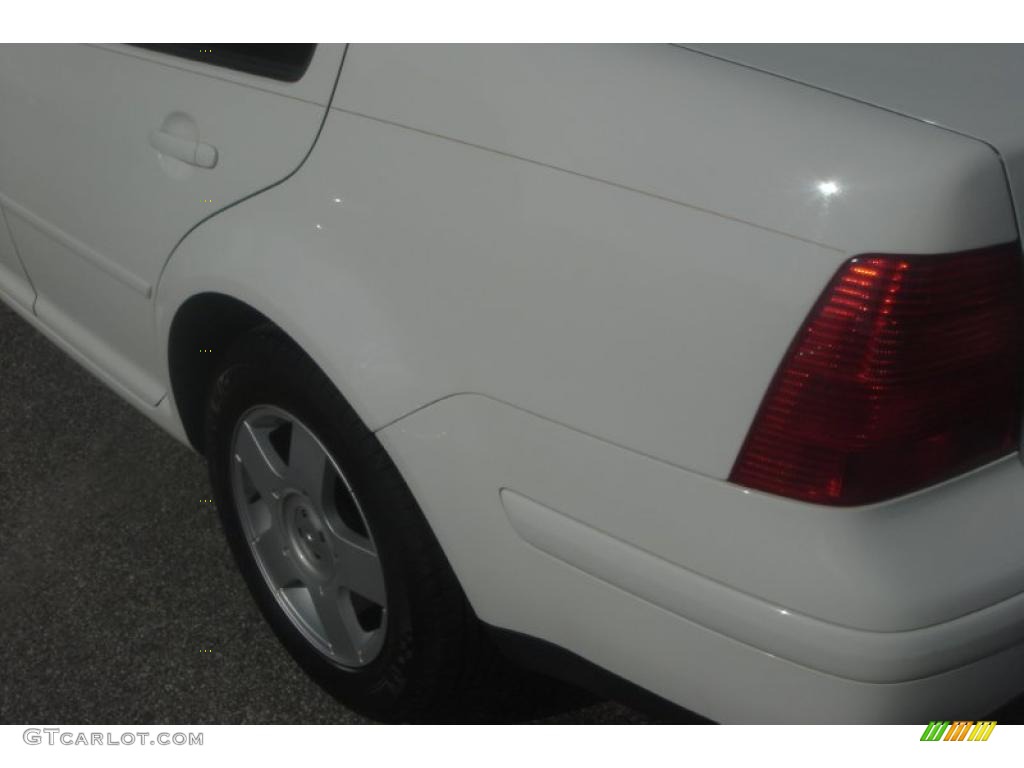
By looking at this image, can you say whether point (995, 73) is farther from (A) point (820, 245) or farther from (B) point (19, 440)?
(B) point (19, 440)

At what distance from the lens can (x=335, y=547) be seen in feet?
6.90

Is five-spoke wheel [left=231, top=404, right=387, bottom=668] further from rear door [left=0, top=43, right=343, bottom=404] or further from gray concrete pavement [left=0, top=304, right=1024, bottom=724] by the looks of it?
rear door [left=0, top=43, right=343, bottom=404]

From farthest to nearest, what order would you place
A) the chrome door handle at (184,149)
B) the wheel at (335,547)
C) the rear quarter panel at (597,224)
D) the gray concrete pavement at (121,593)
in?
the gray concrete pavement at (121,593) → the chrome door handle at (184,149) → the wheel at (335,547) → the rear quarter panel at (597,224)

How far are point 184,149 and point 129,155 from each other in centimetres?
20

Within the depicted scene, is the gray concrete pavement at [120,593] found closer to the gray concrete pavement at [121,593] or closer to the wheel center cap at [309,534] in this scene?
the gray concrete pavement at [121,593]

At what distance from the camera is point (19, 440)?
3.17 meters

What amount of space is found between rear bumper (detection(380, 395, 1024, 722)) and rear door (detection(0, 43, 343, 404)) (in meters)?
0.60

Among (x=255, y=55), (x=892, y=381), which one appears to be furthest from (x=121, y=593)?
(x=892, y=381)

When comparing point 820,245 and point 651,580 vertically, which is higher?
point 820,245

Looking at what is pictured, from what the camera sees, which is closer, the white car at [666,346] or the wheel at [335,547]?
the white car at [666,346]

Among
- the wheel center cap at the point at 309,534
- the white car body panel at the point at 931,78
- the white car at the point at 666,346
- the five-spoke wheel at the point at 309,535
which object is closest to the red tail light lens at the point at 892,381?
the white car at the point at 666,346

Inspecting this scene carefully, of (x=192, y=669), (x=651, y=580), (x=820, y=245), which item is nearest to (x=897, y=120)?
(x=820, y=245)

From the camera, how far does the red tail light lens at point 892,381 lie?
4.50 ft

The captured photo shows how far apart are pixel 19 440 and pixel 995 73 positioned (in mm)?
2604
